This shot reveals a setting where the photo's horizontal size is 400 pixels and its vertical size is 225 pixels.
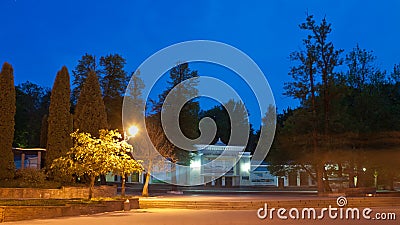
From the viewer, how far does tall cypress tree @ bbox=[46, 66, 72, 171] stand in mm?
22750

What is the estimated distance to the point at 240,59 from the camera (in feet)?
74.2

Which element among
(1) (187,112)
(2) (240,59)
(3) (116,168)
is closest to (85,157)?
(3) (116,168)

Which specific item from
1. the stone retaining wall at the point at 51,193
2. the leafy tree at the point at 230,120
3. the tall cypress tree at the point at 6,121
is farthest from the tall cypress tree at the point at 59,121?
the leafy tree at the point at 230,120

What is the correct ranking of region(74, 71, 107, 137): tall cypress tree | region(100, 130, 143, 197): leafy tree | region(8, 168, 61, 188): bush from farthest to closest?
1. region(74, 71, 107, 137): tall cypress tree
2. region(8, 168, 61, 188): bush
3. region(100, 130, 143, 197): leafy tree

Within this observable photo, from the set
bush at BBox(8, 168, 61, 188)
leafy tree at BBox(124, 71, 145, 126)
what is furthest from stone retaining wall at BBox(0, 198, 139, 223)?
Result: leafy tree at BBox(124, 71, 145, 126)

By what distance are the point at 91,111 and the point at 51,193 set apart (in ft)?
19.1

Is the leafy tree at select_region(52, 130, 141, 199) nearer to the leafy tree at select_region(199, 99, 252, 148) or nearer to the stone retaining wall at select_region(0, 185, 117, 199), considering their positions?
the stone retaining wall at select_region(0, 185, 117, 199)

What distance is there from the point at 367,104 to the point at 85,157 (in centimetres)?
1910

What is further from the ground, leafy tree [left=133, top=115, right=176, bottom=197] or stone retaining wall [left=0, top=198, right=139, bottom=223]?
leafy tree [left=133, top=115, right=176, bottom=197]

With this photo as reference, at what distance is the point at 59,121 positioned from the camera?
2302 centimetres

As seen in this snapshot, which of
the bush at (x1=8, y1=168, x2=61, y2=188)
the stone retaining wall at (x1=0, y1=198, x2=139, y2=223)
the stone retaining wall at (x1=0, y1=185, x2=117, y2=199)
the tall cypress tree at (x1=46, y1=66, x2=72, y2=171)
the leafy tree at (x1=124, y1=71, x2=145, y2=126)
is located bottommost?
the stone retaining wall at (x1=0, y1=198, x2=139, y2=223)

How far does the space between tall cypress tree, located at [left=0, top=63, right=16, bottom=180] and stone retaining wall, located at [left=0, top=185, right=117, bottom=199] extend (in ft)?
4.92

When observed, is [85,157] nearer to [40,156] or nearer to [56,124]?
[56,124]

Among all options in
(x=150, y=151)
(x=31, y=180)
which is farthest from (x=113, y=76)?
(x=31, y=180)
